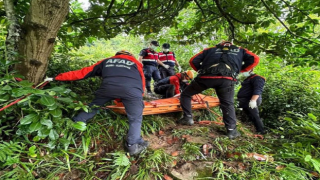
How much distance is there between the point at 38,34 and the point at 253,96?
3930 mm

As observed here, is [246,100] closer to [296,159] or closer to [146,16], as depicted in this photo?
[296,159]

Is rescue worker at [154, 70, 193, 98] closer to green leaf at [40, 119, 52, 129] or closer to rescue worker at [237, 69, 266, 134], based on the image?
rescue worker at [237, 69, 266, 134]

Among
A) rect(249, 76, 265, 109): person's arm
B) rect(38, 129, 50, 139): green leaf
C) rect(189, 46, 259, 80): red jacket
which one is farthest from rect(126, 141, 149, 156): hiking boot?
rect(249, 76, 265, 109): person's arm

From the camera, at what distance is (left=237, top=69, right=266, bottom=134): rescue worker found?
3820 millimetres

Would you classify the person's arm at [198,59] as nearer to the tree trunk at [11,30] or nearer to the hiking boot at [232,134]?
the hiking boot at [232,134]

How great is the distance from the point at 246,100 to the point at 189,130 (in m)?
1.91

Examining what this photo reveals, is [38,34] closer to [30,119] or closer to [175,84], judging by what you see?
[30,119]

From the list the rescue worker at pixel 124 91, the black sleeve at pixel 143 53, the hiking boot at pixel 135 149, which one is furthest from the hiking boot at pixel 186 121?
the black sleeve at pixel 143 53

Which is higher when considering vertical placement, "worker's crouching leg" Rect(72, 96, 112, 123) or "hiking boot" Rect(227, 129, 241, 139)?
"worker's crouching leg" Rect(72, 96, 112, 123)

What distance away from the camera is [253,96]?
151 inches

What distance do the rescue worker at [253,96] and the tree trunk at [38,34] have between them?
3.73m

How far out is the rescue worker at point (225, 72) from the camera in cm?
299

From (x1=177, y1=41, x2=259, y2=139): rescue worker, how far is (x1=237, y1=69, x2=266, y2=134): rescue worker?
0.79m

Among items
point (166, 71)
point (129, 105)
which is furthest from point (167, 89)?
point (129, 105)
